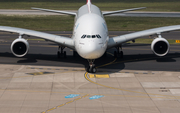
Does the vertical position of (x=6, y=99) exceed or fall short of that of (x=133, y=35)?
it falls short

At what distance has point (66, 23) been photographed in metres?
72.1

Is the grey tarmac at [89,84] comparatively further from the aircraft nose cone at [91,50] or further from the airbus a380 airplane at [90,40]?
the aircraft nose cone at [91,50]

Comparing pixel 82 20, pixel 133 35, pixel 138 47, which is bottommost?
pixel 138 47

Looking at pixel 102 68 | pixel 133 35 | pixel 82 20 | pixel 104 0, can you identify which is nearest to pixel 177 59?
pixel 133 35

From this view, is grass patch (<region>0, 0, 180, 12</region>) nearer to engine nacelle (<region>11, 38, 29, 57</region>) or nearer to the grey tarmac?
the grey tarmac

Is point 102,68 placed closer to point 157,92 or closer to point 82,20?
point 82,20

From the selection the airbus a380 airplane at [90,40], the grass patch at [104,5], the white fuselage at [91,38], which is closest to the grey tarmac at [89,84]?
the airbus a380 airplane at [90,40]

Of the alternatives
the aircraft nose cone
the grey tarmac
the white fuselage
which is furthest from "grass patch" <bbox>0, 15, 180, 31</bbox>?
the aircraft nose cone

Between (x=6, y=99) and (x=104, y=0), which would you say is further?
(x=104, y=0)

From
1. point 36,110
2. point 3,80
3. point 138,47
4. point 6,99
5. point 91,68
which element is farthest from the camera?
point 138,47

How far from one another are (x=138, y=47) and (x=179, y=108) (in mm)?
23935

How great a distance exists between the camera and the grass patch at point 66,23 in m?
65.1

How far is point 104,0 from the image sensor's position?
15100 cm

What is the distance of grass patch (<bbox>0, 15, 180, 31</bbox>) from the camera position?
214 ft
